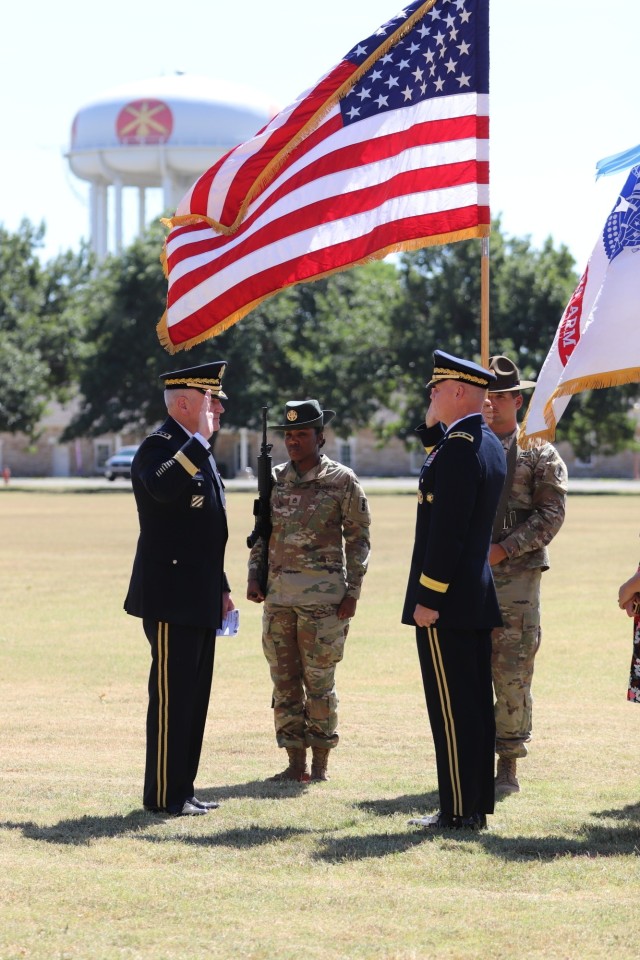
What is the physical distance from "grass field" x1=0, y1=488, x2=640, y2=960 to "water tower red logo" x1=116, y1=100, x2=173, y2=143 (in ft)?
255

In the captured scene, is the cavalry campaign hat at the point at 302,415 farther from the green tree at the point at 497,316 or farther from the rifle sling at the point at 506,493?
the green tree at the point at 497,316

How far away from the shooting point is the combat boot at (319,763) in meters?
7.87

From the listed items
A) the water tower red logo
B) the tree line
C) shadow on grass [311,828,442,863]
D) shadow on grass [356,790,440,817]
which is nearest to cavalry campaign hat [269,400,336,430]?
shadow on grass [356,790,440,817]

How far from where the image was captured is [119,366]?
56.2 m

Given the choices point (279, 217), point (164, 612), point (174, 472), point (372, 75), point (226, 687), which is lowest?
point (226, 687)

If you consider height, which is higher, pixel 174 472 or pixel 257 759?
pixel 174 472

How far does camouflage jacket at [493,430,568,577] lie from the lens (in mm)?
7676

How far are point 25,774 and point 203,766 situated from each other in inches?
41.2

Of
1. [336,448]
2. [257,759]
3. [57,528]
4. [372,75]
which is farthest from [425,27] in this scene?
[336,448]

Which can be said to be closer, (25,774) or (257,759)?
(25,774)

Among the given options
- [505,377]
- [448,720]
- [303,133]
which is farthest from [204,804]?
[303,133]

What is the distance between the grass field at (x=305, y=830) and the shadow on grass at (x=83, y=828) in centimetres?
1

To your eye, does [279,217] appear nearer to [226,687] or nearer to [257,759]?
[257,759]

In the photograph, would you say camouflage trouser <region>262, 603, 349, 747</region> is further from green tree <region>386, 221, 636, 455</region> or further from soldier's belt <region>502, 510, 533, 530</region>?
green tree <region>386, 221, 636, 455</region>
